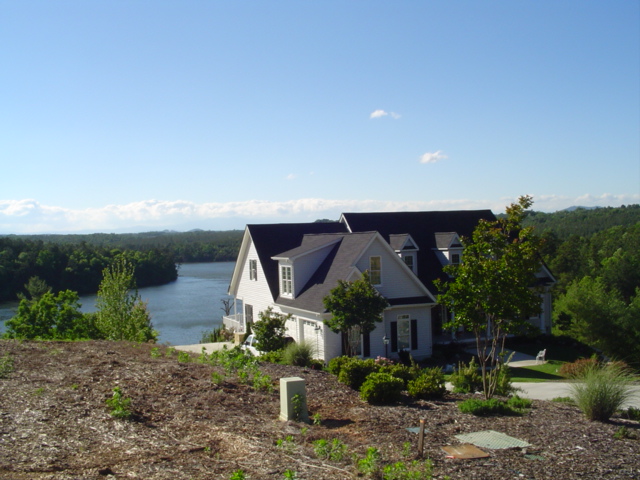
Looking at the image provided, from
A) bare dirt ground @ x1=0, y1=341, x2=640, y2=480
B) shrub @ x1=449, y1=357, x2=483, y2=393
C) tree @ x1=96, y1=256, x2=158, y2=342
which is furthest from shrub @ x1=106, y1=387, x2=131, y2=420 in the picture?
tree @ x1=96, y1=256, x2=158, y2=342

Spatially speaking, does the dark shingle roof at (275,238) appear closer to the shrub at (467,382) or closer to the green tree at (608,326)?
the shrub at (467,382)

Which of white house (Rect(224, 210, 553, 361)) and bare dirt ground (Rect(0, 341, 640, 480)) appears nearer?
bare dirt ground (Rect(0, 341, 640, 480))

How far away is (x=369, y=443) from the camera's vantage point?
8383 mm

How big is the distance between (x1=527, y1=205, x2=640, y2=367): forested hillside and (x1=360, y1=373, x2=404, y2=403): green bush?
1094cm

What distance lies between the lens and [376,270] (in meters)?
24.0

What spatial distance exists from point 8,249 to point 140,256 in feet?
58.4

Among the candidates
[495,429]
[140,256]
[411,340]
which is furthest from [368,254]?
[140,256]

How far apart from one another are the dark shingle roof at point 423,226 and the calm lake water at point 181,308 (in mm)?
12621

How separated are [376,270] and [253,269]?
7.07 metres

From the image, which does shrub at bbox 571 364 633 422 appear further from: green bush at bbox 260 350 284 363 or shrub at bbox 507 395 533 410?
green bush at bbox 260 350 284 363

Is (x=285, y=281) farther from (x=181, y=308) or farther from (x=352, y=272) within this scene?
(x=181, y=308)

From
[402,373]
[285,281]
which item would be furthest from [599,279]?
[402,373]

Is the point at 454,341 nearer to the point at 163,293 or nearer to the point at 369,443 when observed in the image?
the point at 369,443

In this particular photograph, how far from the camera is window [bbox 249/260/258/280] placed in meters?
27.9
